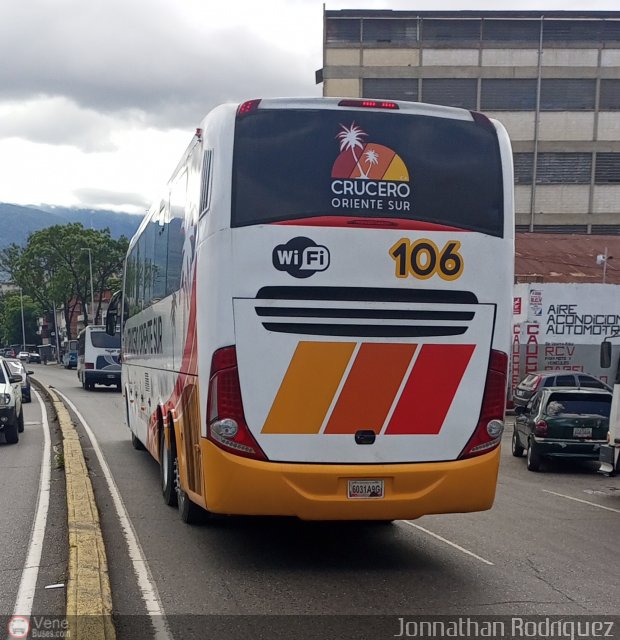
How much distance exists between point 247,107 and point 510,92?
5027 cm

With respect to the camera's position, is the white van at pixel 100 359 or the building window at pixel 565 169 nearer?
the white van at pixel 100 359

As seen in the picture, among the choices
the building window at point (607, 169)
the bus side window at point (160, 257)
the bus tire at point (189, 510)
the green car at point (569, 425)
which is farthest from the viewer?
the building window at point (607, 169)

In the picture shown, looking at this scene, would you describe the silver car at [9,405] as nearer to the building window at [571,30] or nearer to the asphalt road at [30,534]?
the asphalt road at [30,534]

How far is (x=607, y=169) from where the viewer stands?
54281 millimetres

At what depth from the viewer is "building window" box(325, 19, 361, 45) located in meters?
54.3

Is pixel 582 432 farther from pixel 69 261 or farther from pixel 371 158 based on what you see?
pixel 69 261

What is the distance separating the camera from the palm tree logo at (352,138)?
7629 mm

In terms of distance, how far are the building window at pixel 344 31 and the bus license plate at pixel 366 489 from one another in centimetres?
5033

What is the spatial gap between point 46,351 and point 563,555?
10852 centimetres

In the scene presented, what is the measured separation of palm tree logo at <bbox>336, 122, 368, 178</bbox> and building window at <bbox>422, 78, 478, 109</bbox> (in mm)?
48355

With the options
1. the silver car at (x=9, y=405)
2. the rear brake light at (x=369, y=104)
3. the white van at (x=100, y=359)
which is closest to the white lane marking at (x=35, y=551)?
the silver car at (x=9, y=405)

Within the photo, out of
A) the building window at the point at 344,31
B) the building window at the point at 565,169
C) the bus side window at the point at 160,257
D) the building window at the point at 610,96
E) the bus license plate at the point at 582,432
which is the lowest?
the bus license plate at the point at 582,432

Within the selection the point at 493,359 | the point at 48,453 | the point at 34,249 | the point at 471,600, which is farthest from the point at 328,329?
the point at 34,249

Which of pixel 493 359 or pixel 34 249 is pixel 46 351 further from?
pixel 493 359
